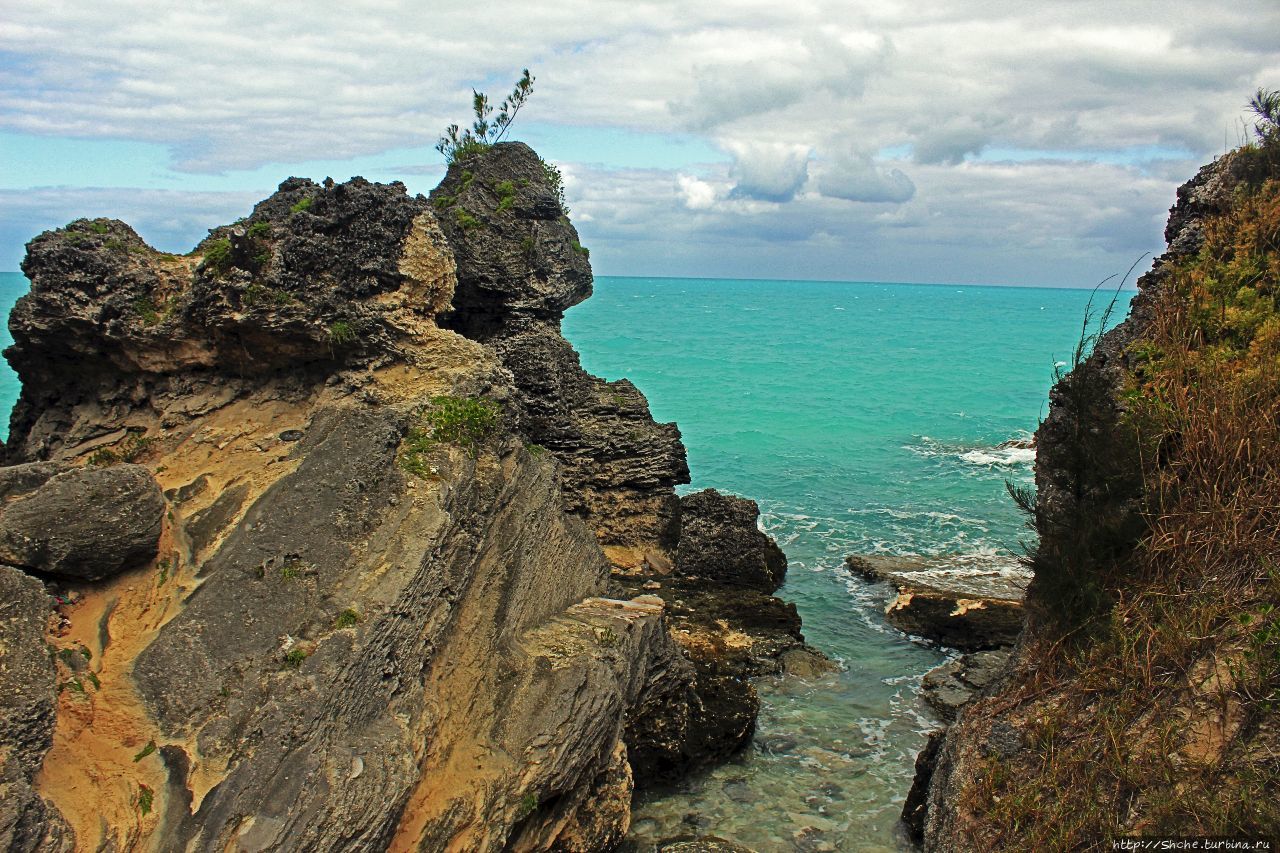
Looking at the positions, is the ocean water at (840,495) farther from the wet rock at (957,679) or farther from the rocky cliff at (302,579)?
the rocky cliff at (302,579)

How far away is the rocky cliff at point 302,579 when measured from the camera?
873 cm

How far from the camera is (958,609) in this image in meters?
19.7

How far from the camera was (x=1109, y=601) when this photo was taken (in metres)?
10.5

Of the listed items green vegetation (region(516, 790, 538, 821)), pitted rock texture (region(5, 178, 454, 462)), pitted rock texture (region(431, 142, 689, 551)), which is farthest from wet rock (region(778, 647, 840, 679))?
pitted rock texture (region(5, 178, 454, 462))

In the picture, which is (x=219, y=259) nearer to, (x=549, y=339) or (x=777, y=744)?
(x=549, y=339)

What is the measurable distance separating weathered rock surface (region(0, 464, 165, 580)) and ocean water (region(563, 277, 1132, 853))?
7166 mm

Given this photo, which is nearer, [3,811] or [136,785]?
[3,811]

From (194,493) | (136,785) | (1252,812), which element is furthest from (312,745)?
(1252,812)

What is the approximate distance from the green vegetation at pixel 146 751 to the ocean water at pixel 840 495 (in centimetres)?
634

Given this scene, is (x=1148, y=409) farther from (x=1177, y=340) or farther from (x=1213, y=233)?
(x=1213, y=233)

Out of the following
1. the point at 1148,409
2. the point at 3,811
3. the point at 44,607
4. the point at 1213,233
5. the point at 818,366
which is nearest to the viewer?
the point at 3,811

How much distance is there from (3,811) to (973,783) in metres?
8.78

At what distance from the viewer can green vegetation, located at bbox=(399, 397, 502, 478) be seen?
11438 millimetres

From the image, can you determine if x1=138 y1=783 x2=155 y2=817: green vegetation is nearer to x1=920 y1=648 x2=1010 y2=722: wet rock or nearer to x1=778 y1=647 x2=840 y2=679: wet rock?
x1=778 y1=647 x2=840 y2=679: wet rock
